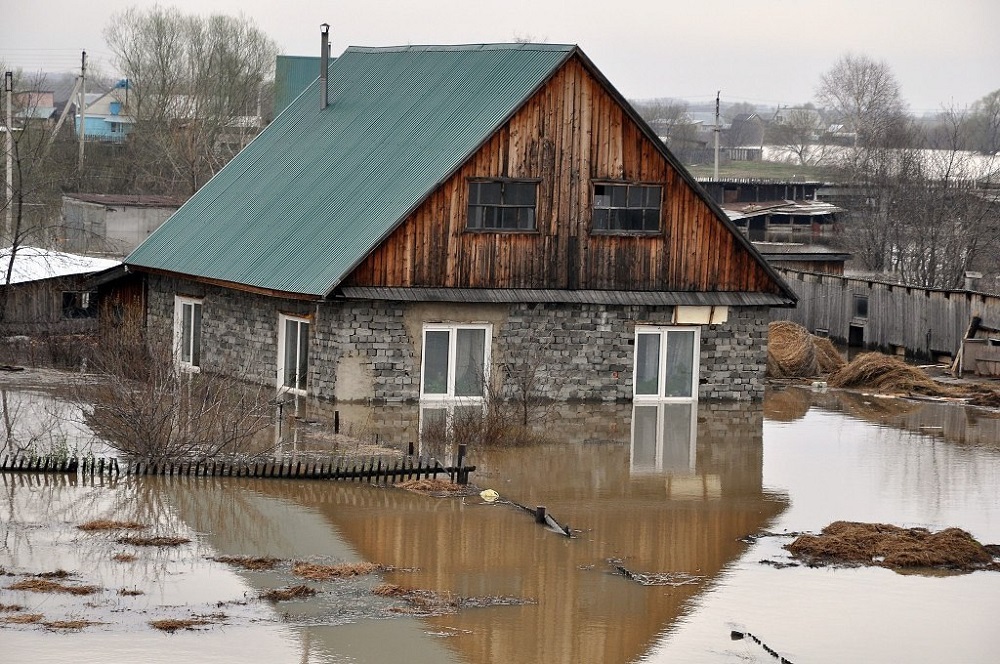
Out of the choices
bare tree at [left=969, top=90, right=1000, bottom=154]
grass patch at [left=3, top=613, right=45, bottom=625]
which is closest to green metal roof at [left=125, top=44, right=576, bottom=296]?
grass patch at [left=3, top=613, right=45, bottom=625]

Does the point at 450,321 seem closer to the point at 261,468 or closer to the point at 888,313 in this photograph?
the point at 261,468

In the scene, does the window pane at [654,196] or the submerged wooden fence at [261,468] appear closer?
the submerged wooden fence at [261,468]

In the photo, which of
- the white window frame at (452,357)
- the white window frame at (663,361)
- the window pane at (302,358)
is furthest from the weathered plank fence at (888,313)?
the window pane at (302,358)

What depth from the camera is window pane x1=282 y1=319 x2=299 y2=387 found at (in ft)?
100.0

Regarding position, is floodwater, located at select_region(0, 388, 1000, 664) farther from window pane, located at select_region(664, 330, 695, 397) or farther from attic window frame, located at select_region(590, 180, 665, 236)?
attic window frame, located at select_region(590, 180, 665, 236)

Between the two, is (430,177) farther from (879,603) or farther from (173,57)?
(173,57)

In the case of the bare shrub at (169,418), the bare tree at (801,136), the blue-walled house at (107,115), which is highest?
the bare tree at (801,136)

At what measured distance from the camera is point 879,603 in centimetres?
1761

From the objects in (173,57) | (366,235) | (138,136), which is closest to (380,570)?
(366,235)

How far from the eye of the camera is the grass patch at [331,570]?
17344 millimetres

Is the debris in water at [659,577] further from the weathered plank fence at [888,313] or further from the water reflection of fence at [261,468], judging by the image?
the weathered plank fence at [888,313]

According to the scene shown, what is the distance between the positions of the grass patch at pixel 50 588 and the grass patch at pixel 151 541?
1999 mm

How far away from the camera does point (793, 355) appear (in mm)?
38656

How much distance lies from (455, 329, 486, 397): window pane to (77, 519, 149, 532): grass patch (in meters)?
11.4
